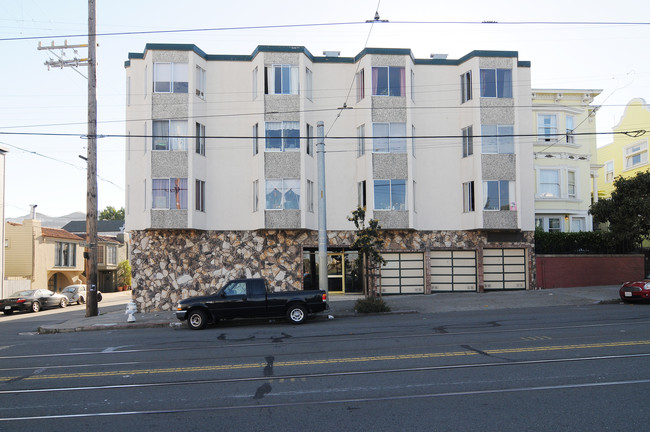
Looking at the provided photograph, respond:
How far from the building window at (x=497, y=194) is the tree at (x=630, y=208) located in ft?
13.8

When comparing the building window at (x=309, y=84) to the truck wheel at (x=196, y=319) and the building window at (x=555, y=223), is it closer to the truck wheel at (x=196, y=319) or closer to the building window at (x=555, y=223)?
the truck wheel at (x=196, y=319)

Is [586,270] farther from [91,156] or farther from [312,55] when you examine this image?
[91,156]

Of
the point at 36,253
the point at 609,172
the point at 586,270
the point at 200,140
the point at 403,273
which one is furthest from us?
the point at 609,172

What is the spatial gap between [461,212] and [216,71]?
45.3ft

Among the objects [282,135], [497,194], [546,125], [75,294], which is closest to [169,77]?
[282,135]

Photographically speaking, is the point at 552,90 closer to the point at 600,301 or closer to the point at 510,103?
the point at 510,103

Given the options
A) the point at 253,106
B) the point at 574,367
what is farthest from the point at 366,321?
the point at 253,106

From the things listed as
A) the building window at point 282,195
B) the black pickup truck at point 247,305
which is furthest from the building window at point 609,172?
the black pickup truck at point 247,305

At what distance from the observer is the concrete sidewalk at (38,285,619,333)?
18938 mm

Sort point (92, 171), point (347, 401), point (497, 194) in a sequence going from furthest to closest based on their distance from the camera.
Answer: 1. point (497, 194)
2. point (92, 171)
3. point (347, 401)

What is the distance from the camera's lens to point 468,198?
2603 centimetres

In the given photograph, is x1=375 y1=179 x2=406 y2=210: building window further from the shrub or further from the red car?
the red car

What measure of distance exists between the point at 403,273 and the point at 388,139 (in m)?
6.55

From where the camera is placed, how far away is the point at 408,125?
1005 inches
